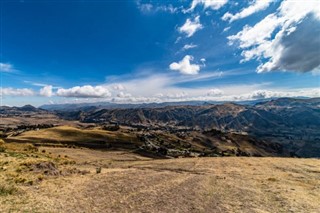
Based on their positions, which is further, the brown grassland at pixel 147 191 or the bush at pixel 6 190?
the bush at pixel 6 190

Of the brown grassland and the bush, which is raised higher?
the bush

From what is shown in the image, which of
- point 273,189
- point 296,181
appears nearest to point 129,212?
point 273,189

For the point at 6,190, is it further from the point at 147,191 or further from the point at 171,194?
the point at 171,194

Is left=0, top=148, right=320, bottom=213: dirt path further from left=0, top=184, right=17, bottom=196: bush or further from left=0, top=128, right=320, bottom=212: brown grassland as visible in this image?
left=0, top=184, right=17, bottom=196: bush

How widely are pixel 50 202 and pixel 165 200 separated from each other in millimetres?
8335

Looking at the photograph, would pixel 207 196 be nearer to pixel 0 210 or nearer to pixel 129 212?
pixel 129 212

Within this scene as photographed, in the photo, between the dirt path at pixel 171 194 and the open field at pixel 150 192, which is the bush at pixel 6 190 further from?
the dirt path at pixel 171 194

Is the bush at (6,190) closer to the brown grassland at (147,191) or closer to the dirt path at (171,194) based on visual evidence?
the brown grassland at (147,191)

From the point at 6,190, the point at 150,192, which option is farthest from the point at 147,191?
the point at 6,190

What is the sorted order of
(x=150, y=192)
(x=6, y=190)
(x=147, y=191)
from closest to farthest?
(x=6, y=190)
(x=150, y=192)
(x=147, y=191)

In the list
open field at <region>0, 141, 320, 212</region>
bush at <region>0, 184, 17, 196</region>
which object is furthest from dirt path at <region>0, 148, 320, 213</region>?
bush at <region>0, 184, 17, 196</region>

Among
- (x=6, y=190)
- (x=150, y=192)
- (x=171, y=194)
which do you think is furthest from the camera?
(x=150, y=192)

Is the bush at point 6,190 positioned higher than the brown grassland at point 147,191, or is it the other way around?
the bush at point 6,190

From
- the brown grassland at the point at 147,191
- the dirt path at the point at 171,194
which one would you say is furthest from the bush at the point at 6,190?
the dirt path at the point at 171,194
